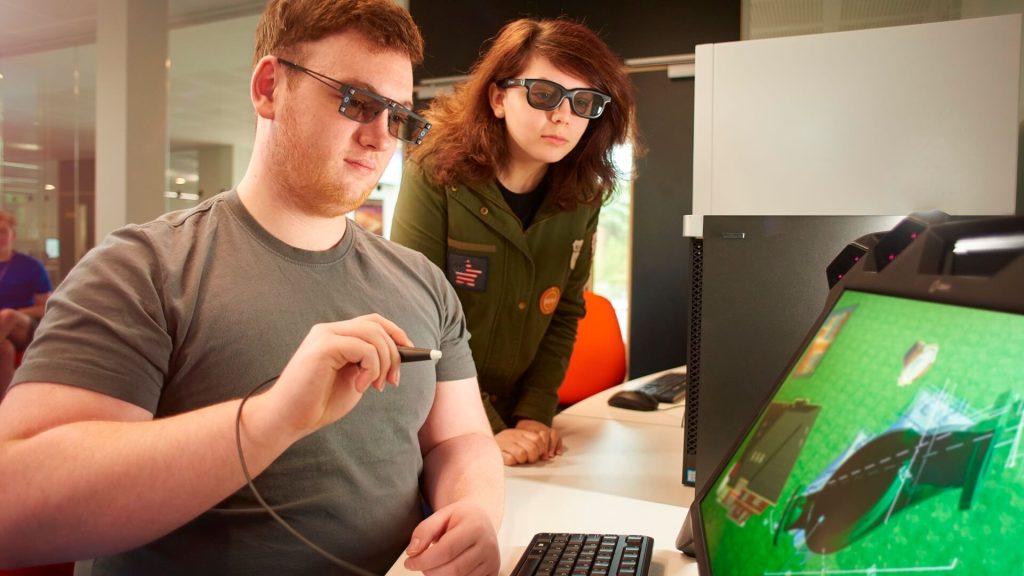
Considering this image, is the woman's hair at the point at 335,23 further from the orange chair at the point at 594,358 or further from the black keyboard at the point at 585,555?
the orange chair at the point at 594,358

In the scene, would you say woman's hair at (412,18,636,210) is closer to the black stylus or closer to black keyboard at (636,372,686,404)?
black keyboard at (636,372,686,404)

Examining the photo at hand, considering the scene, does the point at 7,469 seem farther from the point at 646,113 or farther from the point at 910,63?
the point at 646,113

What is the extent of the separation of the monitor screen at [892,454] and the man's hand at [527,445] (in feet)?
2.68

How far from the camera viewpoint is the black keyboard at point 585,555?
2.66 feet

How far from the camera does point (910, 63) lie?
116 centimetres

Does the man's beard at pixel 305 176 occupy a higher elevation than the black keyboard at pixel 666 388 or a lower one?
higher

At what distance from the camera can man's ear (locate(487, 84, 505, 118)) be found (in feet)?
5.14

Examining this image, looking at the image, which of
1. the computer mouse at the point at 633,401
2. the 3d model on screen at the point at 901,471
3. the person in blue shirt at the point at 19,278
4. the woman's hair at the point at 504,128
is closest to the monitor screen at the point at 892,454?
the 3d model on screen at the point at 901,471

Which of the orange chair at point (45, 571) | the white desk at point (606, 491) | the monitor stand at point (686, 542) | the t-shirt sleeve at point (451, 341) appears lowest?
the orange chair at point (45, 571)

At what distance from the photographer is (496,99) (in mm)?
1585

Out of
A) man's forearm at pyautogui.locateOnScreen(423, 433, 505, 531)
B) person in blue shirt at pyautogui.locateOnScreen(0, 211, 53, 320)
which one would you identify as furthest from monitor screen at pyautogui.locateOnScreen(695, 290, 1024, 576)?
person in blue shirt at pyautogui.locateOnScreen(0, 211, 53, 320)

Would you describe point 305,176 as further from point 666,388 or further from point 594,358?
point 594,358

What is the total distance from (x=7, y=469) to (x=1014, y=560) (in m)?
0.85

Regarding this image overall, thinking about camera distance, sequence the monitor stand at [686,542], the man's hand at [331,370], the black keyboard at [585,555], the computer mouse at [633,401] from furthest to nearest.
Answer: the computer mouse at [633,401] < the monitor stand at [686,542] < the black keyboard at [585,555] < the man's hand at [331,370]
